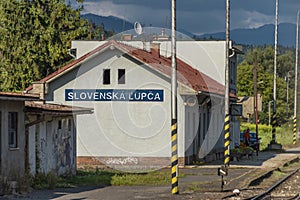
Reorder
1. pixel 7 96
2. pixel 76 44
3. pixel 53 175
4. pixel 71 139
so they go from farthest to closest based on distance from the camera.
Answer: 1. pixel 76 44
2. pixel 71 139
3. pixel 53 175
4. pixel 7 96

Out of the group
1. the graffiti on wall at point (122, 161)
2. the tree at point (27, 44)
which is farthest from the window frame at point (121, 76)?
the tree at point (27, 44)

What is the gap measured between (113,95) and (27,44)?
2392cm

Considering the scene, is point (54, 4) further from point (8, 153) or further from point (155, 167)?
point (8, 153)

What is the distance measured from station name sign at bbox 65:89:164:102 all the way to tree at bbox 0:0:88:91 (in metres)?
22.2

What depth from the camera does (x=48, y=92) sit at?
35375 millimetres

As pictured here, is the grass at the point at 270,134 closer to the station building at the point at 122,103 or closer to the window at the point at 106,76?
the station building at the point at 122,103

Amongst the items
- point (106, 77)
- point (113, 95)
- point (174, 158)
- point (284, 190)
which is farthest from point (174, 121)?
point (106, 77)

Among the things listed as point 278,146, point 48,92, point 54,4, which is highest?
point 54,4

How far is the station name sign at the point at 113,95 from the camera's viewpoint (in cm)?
3484

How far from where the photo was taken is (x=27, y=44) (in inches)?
2263

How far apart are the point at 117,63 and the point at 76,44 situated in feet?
34.3

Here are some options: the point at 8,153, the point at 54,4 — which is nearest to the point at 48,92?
the point at 8,153

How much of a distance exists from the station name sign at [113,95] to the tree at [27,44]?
72.8ft

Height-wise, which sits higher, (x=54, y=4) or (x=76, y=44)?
(x=54, y=4)
